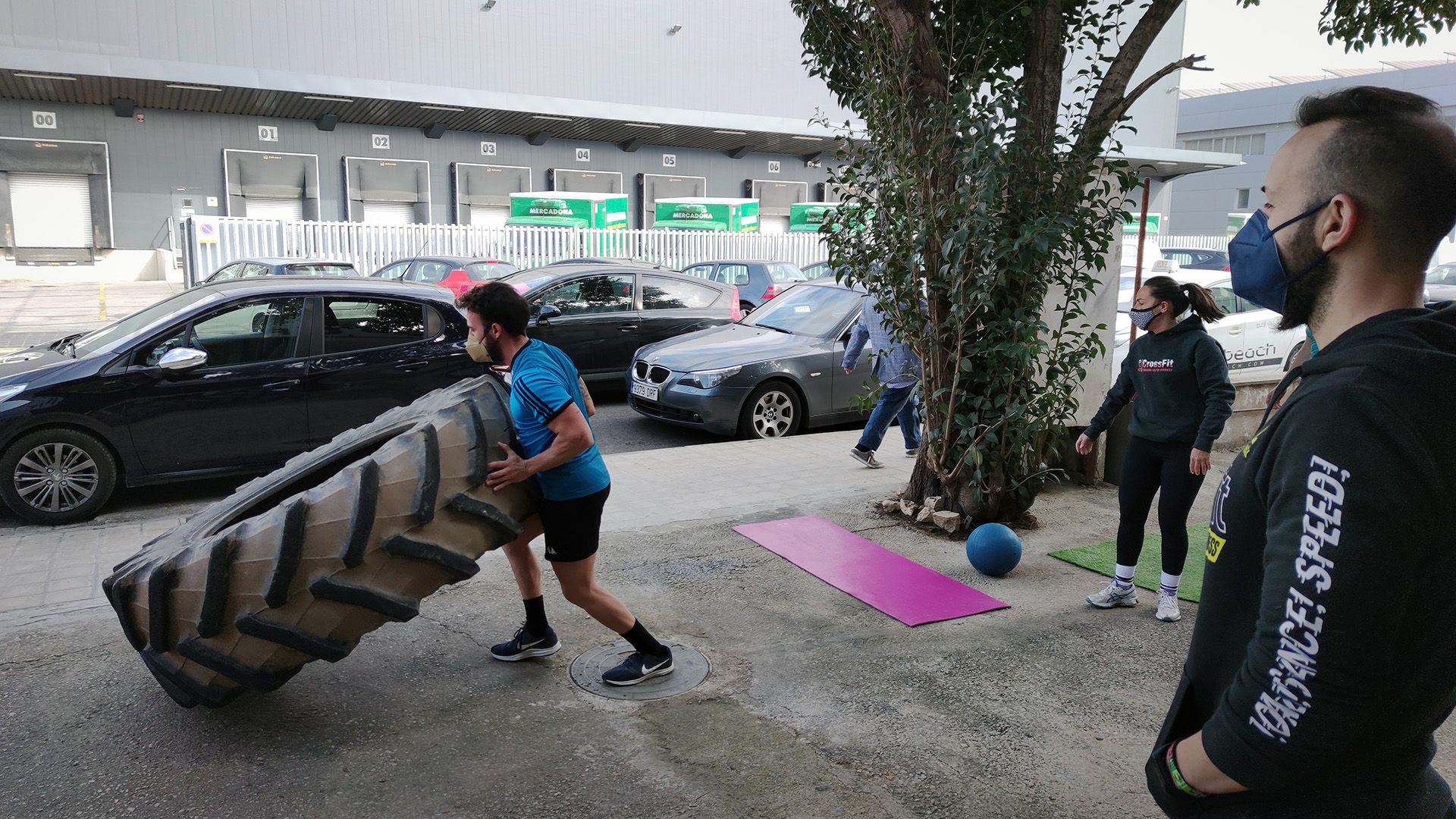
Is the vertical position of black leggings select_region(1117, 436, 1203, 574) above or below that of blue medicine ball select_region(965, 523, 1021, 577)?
above

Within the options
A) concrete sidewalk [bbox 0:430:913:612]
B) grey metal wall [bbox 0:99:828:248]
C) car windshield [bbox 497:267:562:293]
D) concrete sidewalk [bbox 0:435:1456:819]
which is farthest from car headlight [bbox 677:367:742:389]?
grey metal wall [bbox 0:99:828:248]

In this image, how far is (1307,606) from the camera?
133cm

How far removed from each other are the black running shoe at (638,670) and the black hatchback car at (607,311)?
7.38m

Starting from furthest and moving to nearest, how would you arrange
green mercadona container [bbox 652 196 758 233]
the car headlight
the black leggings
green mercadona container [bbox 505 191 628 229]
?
green mercadona container [bbox 652 196 758 233], green mercadona container [bbox 505 191 628 229], the car headlight, the black leggings

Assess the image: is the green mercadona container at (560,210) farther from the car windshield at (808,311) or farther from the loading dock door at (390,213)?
the car windshield at (808,311)

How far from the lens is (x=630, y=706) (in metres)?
3.97

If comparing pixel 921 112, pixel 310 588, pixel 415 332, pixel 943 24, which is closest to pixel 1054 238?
pixel 921 112

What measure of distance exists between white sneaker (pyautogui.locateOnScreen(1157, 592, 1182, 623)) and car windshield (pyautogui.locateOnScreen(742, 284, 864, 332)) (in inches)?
218

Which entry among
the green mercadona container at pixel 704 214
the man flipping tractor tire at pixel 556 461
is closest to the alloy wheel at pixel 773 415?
the man flipping tractor tire at pixel 556 461

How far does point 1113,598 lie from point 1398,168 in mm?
4152

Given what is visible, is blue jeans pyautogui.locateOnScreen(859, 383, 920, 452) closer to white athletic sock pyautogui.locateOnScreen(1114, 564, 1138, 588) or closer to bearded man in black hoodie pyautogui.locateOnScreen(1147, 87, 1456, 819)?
white athletic sock pyautogui.locateOnScreen(1114, 564, 1138, 588)

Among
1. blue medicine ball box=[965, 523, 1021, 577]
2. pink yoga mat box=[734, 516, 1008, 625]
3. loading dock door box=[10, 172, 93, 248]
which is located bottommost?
pink yoga mat box=[734, 516, 1008, 625]

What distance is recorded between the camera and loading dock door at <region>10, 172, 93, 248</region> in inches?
1070

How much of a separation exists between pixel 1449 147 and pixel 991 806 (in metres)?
2.56
